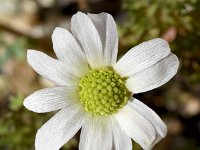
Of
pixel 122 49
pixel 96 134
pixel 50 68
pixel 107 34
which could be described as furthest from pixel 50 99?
pixel 122 49

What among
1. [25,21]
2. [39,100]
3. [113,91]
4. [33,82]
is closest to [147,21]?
[113,91]

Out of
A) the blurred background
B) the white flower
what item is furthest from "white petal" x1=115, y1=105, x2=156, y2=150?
the blurred background

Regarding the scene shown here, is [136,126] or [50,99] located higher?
[50,99]

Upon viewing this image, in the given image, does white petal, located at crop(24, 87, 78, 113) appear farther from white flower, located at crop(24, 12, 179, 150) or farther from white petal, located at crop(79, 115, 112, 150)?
white petal, located at crop(79, 115, 112, 150)

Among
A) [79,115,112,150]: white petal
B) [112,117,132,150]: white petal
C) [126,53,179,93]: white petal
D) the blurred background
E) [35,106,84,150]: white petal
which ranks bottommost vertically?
the blurred background

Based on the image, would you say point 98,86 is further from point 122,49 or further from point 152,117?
point 122,49

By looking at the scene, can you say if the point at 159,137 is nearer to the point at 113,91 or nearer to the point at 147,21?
the point at 113,91

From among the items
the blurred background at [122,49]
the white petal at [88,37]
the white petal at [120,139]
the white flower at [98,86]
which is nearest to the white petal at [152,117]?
the white flower at [98,86]

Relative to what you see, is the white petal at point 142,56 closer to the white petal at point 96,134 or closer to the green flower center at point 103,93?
the green flower center at point 103,93
